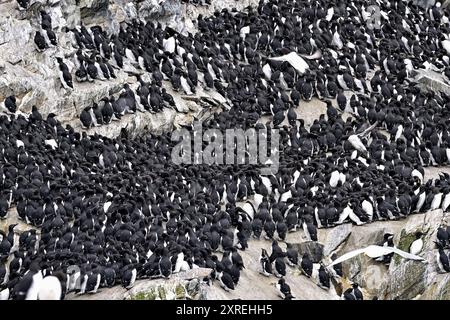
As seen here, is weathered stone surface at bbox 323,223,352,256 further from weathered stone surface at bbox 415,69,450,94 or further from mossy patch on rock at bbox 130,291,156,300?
weathered stone surface at bbox 415,69,450,94

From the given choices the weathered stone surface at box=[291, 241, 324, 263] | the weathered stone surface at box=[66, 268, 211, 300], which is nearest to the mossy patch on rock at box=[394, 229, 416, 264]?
the weathered stone surface at box=[291, 241, 324, 263]

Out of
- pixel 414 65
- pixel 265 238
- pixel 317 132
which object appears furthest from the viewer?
pixel 414 65

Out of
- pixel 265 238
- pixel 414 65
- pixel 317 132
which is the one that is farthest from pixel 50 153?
pixel 414 65

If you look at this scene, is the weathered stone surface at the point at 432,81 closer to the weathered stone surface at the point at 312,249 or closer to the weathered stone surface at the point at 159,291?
the weathered stone surface at the point at 312,249

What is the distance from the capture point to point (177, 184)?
29.2 m

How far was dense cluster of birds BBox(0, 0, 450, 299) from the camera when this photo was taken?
80.9ft

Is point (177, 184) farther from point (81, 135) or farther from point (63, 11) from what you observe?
point (63, 11)

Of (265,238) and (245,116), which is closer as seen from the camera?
(265,238)

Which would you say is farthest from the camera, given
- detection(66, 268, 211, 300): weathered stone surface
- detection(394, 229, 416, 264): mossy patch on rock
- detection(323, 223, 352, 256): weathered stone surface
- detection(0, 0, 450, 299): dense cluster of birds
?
detection(323, 223, 352, 256): weathered stone surface

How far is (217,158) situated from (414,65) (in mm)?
9699

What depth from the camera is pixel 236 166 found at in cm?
3122

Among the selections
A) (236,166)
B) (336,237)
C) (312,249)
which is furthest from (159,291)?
(236,166)

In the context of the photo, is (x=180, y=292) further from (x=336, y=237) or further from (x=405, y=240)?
(x=405, y=240)
